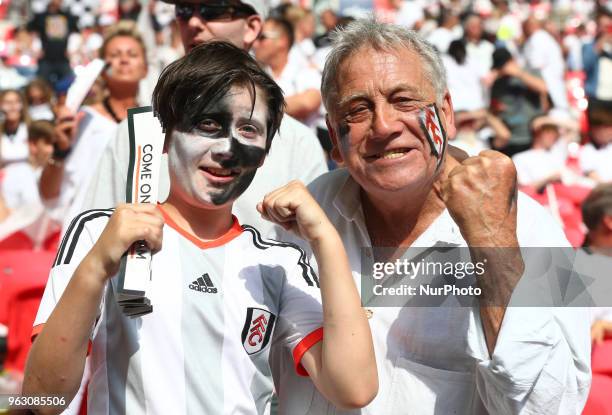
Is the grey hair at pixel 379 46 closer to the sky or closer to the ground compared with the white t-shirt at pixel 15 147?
closer to the ground

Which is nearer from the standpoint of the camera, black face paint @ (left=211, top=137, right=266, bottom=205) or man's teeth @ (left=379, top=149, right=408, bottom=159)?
black face paint @ (left=211, top=137, right=266, bottom=205)

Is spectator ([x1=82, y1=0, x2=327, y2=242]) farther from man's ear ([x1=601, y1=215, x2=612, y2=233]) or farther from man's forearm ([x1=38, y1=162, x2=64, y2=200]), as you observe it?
man's ear ([x1=601, y1=215, x2=612, y2=233])

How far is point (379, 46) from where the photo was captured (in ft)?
9.20

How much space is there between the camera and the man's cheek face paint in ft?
9.03

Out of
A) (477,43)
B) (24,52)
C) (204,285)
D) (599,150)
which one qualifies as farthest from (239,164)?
(24,52)

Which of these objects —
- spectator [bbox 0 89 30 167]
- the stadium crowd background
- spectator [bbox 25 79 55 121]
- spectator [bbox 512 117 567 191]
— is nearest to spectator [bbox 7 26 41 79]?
the stadium crowd background

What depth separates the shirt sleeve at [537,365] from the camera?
2385mm

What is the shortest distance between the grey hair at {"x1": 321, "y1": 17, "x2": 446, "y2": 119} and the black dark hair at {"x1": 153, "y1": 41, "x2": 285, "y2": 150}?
0.34 metres

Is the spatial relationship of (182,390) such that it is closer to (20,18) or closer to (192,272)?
(192,272)

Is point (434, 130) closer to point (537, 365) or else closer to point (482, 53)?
point (537, 365)

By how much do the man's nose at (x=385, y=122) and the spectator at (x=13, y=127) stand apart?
21.1ft

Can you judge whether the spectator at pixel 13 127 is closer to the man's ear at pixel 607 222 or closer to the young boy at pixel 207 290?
the man's ear at pixel 607 222

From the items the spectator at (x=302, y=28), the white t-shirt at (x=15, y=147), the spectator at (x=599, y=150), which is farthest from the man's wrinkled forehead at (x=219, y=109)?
the spectator at (x=302, y=28)

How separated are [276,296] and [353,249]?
0.45m
